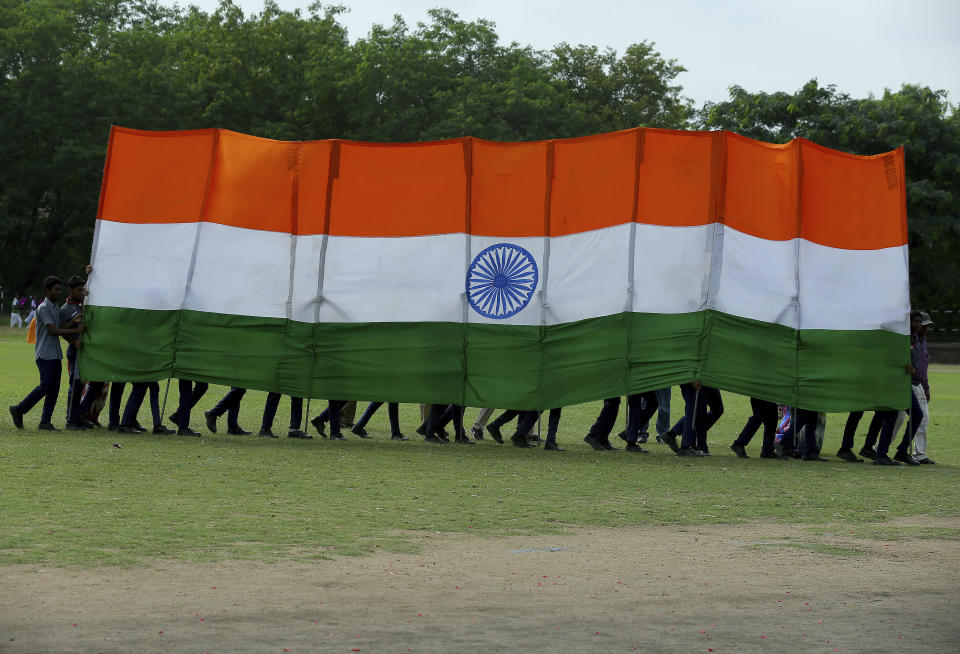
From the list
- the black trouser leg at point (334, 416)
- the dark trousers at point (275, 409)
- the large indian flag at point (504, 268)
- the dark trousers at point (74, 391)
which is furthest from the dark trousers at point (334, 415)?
the dark trousers at point (74, 391)

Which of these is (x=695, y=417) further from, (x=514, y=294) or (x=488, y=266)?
(x=488, y=266)

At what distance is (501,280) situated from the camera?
15.1 meters

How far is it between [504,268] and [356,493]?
554 cm

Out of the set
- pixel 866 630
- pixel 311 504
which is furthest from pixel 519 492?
pixel 866 630

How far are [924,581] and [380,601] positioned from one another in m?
3.15

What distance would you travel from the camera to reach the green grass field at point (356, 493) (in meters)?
7.74

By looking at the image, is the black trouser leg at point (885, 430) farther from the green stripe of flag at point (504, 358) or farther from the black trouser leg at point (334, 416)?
the black trouser leg at point (334, 416)

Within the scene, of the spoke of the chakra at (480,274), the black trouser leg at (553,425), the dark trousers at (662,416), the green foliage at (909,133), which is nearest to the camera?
the black trouser leg at (553,425)

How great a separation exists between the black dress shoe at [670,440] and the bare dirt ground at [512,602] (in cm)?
672

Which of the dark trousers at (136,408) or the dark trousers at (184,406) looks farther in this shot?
the dark trousers at (184,406)

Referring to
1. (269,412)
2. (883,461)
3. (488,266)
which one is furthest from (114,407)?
(883,461)

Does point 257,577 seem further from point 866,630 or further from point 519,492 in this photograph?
point 519,492

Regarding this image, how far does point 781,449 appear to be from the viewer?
14.8m

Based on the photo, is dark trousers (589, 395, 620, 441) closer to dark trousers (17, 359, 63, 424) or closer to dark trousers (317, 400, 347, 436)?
dark trousers (317, 400, 347, 436)
